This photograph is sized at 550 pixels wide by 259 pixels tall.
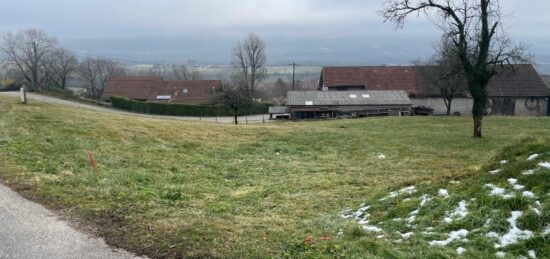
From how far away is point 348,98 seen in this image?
59188 millimetres

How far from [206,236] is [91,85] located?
322 ft

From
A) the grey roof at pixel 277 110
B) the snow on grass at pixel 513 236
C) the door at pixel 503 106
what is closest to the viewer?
the snow on grass at pixel 513 236

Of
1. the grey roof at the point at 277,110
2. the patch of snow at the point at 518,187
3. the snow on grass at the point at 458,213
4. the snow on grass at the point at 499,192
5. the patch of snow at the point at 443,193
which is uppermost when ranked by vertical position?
the patch of snow at the point at 518,187

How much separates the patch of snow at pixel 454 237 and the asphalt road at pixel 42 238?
3.93m

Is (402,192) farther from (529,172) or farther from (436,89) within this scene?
(436,89)

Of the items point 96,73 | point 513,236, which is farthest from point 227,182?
point 96,73

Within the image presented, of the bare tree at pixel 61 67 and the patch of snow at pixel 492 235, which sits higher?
the bare tree at pixel 61 67

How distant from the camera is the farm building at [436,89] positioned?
6097cm

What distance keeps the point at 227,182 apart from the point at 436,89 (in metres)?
57.3

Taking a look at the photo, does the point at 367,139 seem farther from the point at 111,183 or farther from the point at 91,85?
the point at 91,85

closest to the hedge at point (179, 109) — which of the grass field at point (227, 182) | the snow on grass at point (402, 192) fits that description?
the grass field at point (227, 182)

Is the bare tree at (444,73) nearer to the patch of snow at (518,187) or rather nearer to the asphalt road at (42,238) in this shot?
the patch of snow at (518,187)

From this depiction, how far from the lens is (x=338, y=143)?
73.6ft

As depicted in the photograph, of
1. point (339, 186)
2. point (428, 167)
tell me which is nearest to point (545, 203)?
point (339, 186)
